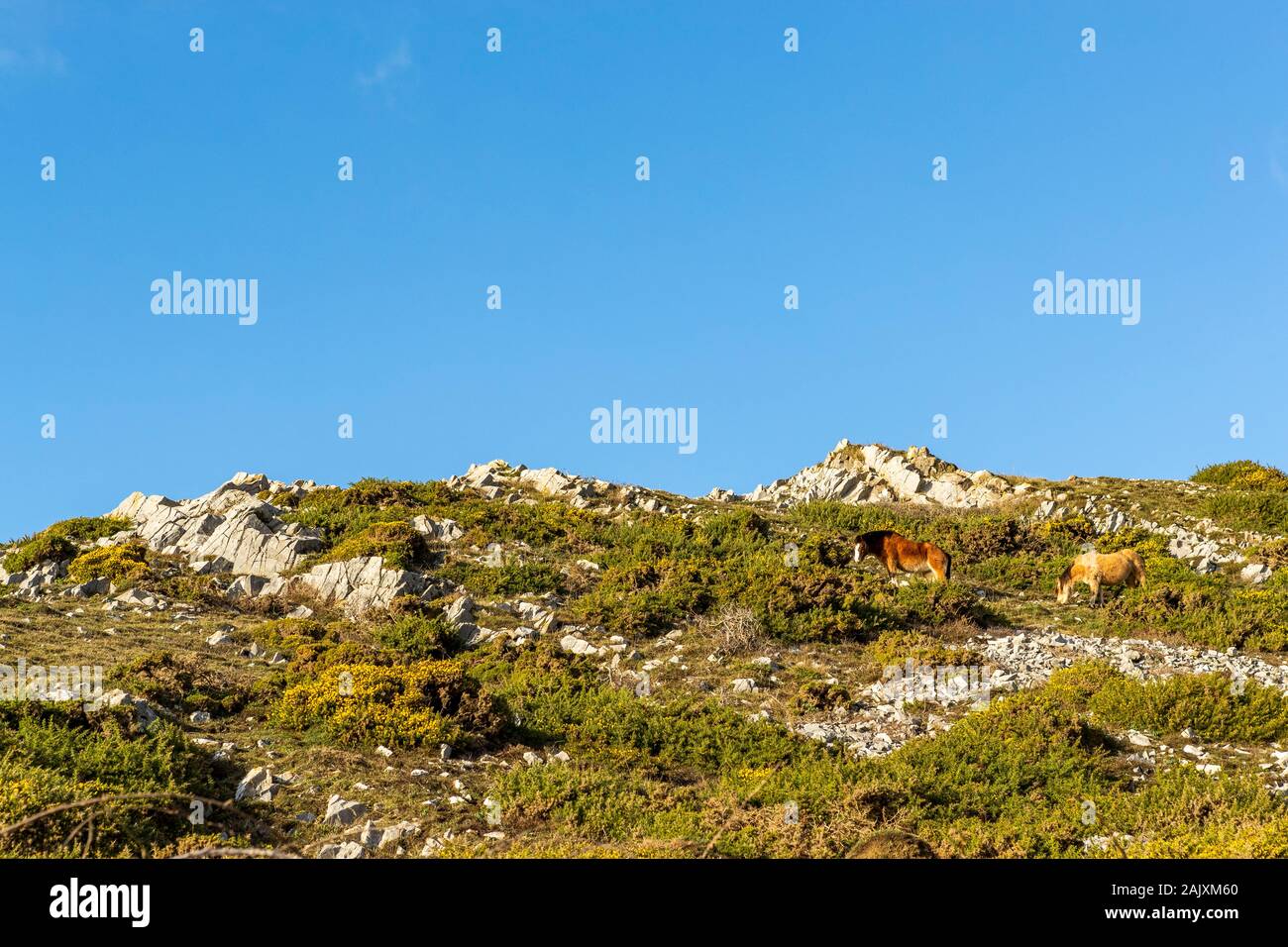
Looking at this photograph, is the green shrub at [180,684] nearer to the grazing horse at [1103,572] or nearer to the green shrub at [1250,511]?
the grazing horse at [1103,572]

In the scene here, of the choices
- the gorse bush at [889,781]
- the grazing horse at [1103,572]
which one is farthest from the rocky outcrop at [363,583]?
the grazing horse at [1103,572]

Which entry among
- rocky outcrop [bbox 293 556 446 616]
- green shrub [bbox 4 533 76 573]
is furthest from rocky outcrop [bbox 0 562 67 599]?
rocky outcrop [bbox 293 556 446 616]

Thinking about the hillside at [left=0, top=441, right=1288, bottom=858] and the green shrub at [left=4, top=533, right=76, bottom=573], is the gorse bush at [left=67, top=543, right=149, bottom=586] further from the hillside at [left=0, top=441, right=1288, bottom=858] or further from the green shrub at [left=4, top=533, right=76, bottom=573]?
the green shrub at [left=4, top=533, right=76, bottom=573]

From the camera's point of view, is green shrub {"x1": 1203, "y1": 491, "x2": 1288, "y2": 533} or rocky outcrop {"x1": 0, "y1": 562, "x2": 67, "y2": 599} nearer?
rocky outcrop {"x1": 0, "y1": 562, "x2": 67, "y2": 599}

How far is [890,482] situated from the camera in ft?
122

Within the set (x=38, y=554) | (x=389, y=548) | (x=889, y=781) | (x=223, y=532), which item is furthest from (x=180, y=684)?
(x=38, y=554)

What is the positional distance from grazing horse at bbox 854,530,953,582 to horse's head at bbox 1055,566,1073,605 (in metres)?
2.46

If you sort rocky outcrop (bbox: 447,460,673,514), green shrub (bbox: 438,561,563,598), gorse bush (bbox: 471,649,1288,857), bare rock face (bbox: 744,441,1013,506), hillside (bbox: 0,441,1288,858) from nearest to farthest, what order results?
gorse bush (bbox: 471,649,1288,857) < hillside (bbox: 0,441,1288,858) < green shrub (bbox: 438,561,563,598) < rocky outcrop (bbox: 447,460,673,514) < bare rock face (bbox: 744,441,1013,506)

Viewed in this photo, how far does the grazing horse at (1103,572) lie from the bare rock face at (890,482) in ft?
37.6

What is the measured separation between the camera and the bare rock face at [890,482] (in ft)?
117

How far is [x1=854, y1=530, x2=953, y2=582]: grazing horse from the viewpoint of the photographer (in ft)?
76.2
